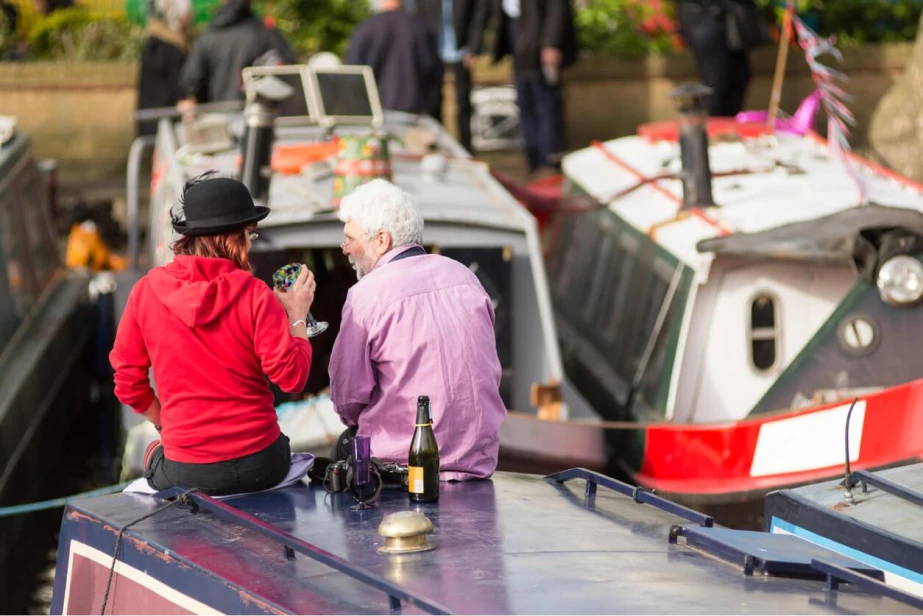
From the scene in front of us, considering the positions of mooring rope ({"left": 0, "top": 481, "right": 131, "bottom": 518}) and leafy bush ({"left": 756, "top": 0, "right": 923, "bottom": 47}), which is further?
leafy bush ({"left": 756, "top": 0, "right": 923, "bottom": 47})

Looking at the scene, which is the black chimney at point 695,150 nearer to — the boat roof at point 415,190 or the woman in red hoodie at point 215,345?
the boat roof at point 415,190

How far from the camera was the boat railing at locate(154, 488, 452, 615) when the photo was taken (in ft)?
12.0

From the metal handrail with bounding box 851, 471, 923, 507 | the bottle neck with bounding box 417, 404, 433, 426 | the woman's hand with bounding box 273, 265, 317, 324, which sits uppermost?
the woman's hand with bounding box 273, 265, 317, 324

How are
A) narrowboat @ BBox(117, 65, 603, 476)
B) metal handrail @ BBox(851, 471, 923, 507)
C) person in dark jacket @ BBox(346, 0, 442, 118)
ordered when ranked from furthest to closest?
person in dark jacket @ BBox(346, 0, 442, 118) < narrowboat @ BBox(117, 65, 603, 476) < metal handrail @ BBox(851, 471, 923, 507)

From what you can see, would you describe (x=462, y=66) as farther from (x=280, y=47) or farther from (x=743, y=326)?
(x=743, y=326)

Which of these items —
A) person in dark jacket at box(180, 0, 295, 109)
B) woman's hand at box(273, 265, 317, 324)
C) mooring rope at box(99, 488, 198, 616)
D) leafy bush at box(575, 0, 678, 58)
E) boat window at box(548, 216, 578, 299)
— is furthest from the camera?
leafy bush at box(575, 0, 678, 58)

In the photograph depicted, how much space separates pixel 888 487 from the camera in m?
5.32

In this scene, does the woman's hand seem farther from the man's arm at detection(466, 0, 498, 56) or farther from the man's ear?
the man's arm at detection(466, 0, 498, 56)

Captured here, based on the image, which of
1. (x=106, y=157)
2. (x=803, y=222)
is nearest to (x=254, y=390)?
(x=803, y=222)

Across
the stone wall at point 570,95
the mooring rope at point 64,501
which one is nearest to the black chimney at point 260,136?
the mooring rope at point 64,501

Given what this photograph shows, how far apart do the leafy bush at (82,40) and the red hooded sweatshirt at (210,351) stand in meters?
13.5

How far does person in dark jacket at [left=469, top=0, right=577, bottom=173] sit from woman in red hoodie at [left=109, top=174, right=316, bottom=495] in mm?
9556

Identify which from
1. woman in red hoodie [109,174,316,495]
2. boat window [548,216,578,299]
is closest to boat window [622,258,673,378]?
boat window [548,216,578,299]

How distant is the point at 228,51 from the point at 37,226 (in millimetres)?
2109
